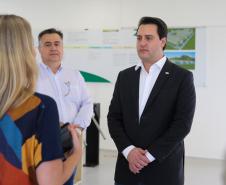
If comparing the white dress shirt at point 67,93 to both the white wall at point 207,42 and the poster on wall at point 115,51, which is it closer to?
the poster on wall at point 115,51

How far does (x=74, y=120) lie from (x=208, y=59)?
304cm

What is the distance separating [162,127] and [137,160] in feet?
0.77

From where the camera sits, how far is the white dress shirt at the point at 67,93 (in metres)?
2.99

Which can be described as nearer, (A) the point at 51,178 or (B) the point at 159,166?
(A) the point at 51,178

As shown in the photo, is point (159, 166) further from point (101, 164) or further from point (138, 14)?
point (138, 14)

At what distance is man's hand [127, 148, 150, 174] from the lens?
6.68ft

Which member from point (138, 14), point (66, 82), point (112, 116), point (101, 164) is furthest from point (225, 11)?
point (112, 116)

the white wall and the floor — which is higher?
the white wall

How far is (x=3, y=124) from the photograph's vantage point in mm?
1187

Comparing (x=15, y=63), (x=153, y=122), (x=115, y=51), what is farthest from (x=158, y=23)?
(x=115, y=51)

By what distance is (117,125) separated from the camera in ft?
7.33

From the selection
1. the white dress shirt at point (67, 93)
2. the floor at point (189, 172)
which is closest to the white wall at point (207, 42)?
the floor at point (189, 172)

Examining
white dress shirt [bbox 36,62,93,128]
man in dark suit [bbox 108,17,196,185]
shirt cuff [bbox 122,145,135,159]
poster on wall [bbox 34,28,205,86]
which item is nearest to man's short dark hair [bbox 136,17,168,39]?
man in dark suit [bbox 108,17,196,185]

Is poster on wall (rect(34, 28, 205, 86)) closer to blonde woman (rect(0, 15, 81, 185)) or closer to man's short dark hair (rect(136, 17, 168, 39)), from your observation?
man's short dark hair (rect(136, 17, 168, 39))
